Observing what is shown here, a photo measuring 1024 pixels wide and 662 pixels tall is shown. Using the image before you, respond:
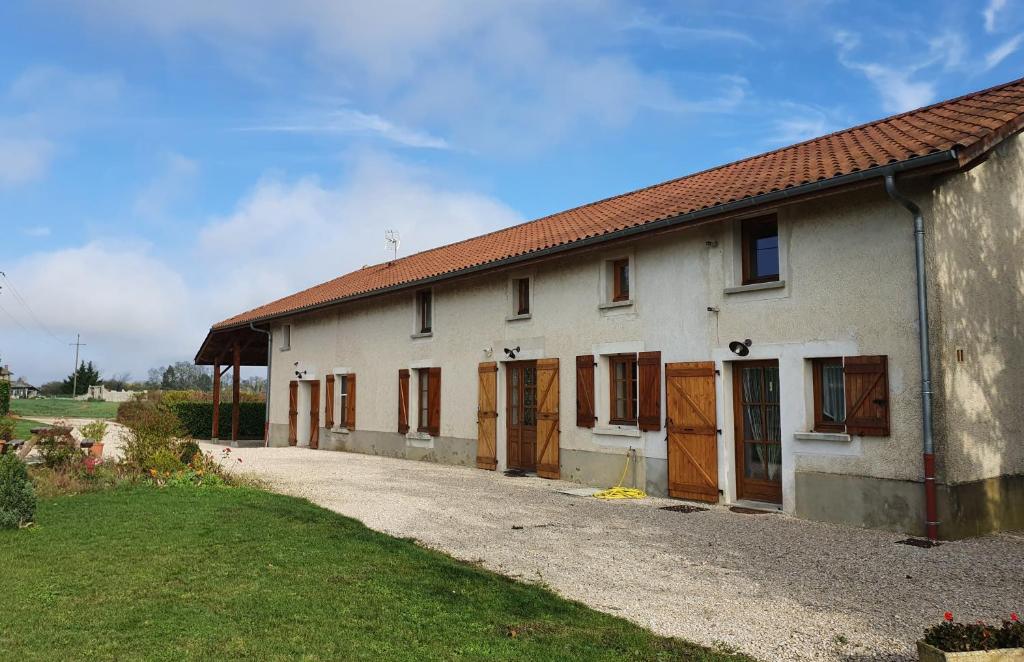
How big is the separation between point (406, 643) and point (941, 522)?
19.3 ft

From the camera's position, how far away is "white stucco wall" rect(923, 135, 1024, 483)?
25.3 feet


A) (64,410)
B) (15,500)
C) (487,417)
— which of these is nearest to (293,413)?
(487,417)

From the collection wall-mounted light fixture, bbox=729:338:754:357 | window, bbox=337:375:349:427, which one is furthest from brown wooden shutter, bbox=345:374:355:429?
wall-mounted light fixture, bbox=729:338:754:357

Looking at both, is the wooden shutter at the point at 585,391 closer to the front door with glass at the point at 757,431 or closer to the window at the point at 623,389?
the window at the point at 623,389

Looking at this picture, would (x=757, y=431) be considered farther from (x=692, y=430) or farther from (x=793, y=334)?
(x=793, y=334)

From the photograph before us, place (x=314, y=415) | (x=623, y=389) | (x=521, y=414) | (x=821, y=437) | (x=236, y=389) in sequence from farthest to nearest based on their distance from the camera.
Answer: (x=236, y=389), (x=314, y=415), (x=521, y=414), (x=623, y=389), (x=821, y=437)

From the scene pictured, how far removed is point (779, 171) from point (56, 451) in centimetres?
1088

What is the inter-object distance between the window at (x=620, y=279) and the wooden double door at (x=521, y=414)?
2.23m

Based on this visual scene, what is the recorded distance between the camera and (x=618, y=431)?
11172mm

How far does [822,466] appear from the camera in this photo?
8.52 metres

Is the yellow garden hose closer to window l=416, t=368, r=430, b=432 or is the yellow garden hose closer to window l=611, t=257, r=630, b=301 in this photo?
window l=611, t=257, r=630, b=301

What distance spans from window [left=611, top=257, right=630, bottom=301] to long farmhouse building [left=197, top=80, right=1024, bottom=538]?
1.4 inches

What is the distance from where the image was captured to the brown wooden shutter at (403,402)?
16.3 meters

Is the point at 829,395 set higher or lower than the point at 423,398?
higher
